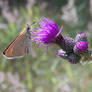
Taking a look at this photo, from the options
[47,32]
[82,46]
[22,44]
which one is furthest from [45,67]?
[82,46]

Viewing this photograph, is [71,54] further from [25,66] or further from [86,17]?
[86,17]

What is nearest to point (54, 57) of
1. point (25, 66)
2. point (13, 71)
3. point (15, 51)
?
point (25, 66)

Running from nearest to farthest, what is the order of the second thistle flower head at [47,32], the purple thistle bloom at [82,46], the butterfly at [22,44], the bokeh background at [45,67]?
1. the purple thistle bloom at [82,46]
2. the second thistle flower head at [47,32]
3. the butterfly at [22,44]
4. the bokeh background at [45,67]

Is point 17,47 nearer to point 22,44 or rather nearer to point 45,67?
point 22,44

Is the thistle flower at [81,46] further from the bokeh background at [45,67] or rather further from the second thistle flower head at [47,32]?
the bokeh background at [45,67]

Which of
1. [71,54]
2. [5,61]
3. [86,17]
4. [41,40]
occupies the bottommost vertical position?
[5,61]

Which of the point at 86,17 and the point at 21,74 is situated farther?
the point at 86,17

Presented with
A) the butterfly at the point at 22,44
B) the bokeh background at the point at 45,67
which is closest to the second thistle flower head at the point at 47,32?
the butterfly at the point at 22,44

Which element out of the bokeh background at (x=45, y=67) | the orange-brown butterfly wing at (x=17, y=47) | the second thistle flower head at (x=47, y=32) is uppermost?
the second thistle flower head at (x=47, y=32)
